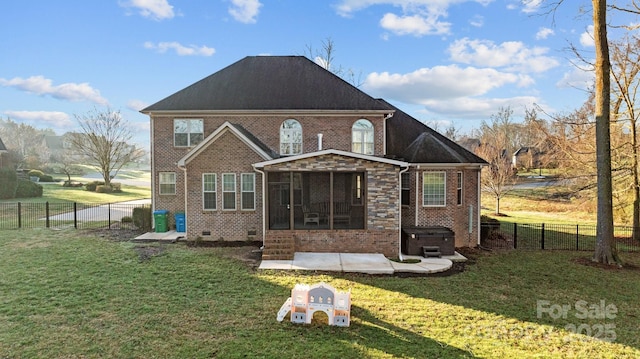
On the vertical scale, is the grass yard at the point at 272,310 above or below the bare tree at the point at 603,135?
below

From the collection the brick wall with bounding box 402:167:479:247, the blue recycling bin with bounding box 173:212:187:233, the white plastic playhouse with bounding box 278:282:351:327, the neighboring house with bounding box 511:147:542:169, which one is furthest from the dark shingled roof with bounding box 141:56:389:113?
the neighboring house with bounding box 511:147:542:169

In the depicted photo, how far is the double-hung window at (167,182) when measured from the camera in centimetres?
1683

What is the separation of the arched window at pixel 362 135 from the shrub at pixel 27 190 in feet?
104

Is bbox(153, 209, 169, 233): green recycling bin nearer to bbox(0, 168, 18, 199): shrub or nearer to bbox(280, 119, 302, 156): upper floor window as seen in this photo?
bbox(280, 119, 302, 156): upper floor window

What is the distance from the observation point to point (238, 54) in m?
20.2

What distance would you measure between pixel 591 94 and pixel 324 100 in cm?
1400

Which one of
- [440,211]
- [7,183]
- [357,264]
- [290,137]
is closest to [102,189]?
[7,183]

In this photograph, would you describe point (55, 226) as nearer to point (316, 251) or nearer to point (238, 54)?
point (238, 54)

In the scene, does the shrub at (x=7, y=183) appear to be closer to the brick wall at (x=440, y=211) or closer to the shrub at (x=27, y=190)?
the shrub at (x=27, y=190)

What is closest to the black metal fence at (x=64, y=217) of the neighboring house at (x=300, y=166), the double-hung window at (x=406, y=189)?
the neighboring house at (x=300, y=166)

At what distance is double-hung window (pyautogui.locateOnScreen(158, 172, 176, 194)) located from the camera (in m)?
16.8

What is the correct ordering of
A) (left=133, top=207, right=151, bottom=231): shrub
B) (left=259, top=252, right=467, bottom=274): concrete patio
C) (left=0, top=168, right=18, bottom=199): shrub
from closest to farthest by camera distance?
1. (left=259, top=252, right=467, bottom=274): concrete patio
2. (left=133, top=207, right=151, bottom=231): shrub
3. (left=0, top=168, right=18, bottom=199): shrub

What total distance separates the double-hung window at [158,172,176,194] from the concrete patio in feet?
26.3

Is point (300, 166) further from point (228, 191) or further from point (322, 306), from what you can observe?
point (322, 306)
